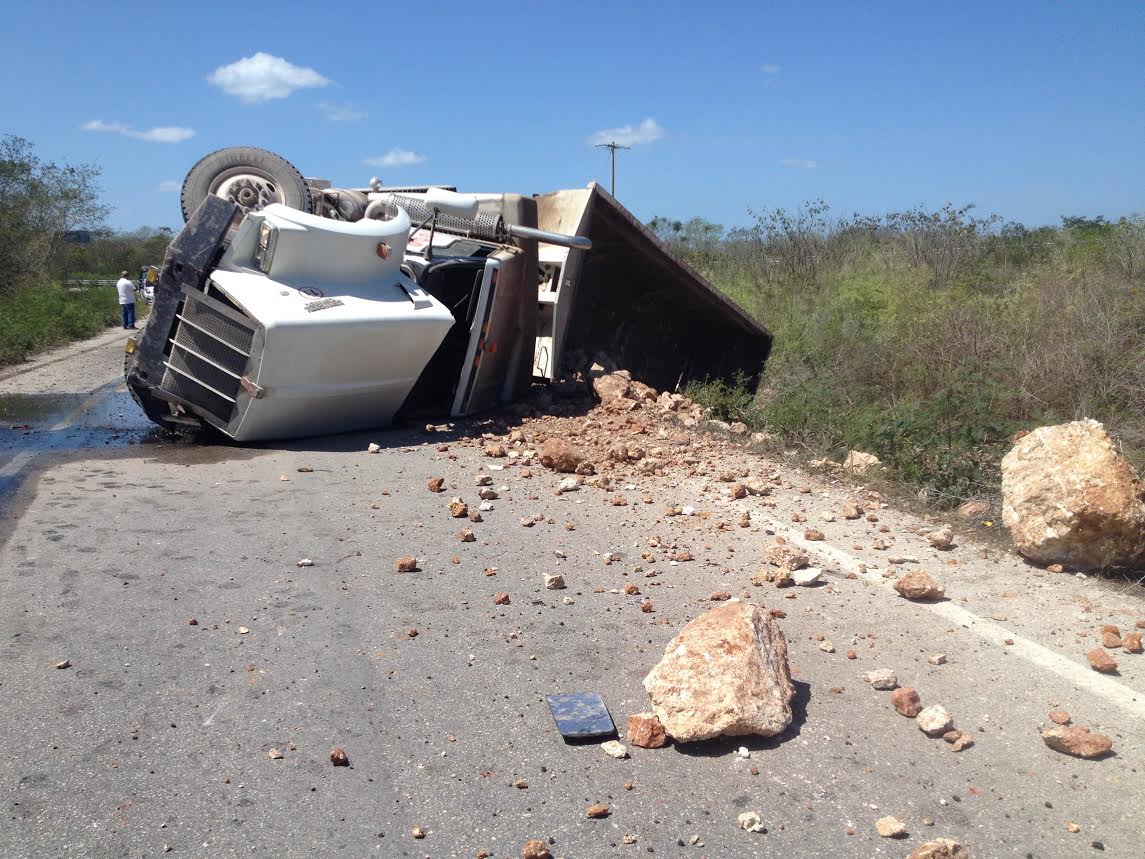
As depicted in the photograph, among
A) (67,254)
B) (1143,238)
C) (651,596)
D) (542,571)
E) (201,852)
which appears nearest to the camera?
(201,852)

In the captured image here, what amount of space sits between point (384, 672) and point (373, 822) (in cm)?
100

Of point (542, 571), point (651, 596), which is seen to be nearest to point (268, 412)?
point (542, 571)

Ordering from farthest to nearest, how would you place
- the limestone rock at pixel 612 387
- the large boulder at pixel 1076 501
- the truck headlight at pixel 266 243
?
the limestone rock at pixel 612 387, the truck headlight at pixel 266 243, the large boulder at pixel 1076 501

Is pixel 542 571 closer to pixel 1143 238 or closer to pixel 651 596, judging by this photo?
pixel 651 596

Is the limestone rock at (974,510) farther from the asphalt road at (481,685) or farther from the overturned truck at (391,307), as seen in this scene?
the overturned truck at (391,307)

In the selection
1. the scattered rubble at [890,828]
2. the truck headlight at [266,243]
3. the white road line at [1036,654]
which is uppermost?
the truck headlight at [266,243]

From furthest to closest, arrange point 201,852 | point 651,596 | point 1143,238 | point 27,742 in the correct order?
point 1143,238
point 651,596
point 27,742
point 201,852

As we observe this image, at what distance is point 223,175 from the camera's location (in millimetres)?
8883

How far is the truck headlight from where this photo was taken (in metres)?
7.55

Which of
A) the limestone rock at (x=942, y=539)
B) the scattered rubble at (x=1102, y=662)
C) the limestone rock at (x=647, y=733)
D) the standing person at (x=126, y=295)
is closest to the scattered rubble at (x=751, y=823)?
the limestone rock at (x=647, y=733)

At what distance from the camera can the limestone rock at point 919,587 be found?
446cm

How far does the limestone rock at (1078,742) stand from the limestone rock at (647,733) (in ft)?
4.22

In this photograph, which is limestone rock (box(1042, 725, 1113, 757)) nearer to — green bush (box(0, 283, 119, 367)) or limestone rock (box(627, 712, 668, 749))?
limestone rock (box(627, 712, 668, 749))

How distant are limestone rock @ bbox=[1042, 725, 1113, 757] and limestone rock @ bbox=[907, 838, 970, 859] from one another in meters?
0.79
